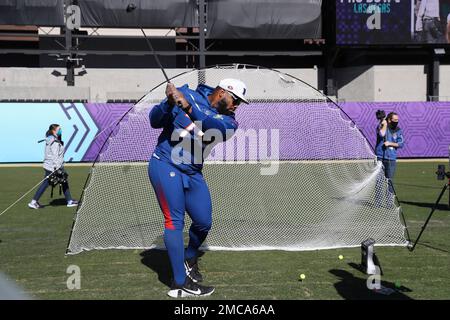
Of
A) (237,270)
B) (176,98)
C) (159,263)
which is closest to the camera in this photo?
(176,98)

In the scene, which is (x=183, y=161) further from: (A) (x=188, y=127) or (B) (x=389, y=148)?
(B) (x=389, y=148)

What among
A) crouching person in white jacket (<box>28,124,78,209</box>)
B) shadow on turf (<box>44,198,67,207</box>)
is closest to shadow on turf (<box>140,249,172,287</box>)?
crouching person in white jacket (<box>28,124,78,209</box>)

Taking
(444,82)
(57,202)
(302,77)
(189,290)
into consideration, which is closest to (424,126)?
(444,82)

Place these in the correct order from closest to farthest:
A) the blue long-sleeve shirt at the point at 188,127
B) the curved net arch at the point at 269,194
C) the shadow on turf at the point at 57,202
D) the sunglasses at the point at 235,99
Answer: the blue long-sleeve shirt at the point at 188,127
the sunglasses at the point at 235,99
the curved net arch at the point at 269,194
the shadow on turf at the point at 57,202

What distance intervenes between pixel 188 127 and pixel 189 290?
1.64 metres

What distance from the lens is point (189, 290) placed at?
5.76m

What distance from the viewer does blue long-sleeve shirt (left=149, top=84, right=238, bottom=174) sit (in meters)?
5.59

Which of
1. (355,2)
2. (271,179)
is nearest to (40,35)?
(355,2)

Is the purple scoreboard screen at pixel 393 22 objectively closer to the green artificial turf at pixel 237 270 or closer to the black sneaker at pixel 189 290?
the green artificial turf at pixel 237 270

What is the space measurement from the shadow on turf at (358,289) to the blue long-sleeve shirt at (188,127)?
79.0 inches

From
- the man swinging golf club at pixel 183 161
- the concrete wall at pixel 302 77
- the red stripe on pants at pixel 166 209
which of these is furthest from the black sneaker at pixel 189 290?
the concrete wall at pixel 302 77

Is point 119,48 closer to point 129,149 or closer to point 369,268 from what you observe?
point 129,149

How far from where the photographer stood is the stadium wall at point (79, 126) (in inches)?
990

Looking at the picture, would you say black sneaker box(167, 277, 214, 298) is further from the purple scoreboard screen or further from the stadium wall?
the purple scoreboard screen
